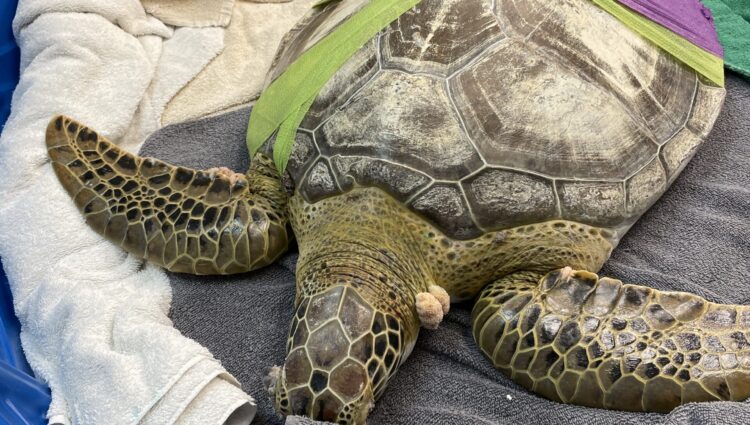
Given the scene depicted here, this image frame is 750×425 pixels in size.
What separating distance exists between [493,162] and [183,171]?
0.71 m

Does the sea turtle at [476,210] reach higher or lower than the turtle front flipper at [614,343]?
higher

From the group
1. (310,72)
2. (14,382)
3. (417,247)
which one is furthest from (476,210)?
(14,382)

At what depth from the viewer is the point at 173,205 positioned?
1407 millimetres

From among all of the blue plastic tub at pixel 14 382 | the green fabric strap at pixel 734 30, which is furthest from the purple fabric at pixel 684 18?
the blue plastic tub at pixel 14 382

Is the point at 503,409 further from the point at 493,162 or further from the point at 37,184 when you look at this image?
the point at 37,184

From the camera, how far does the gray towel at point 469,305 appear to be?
1.17 m

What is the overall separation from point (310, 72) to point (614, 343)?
85 cm

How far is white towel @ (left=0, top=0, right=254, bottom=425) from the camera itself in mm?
1138

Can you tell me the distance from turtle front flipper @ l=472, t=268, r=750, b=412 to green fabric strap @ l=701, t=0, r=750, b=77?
0.94m

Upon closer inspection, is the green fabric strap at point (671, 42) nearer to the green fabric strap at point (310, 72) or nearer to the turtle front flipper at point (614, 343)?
the green fabric strap at point (310, 72)

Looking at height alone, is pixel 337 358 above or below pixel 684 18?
below

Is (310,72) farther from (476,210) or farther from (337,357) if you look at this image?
(337,357)

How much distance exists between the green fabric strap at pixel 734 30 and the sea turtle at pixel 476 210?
1.51 feet

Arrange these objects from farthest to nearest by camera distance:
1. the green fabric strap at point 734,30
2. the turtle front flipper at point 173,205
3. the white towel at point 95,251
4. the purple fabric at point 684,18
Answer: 1. the green fabric strap at point 734,30
2. the purple fabric at point 684,18
3. the turtle front flipper at point 173,205
4. the white towel at point 95,251
